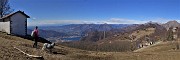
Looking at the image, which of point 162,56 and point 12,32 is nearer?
point 162,56

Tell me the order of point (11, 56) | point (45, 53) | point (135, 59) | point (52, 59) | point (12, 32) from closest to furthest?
1. point (11, 56)
2. point (52, 59)
3. point (45, 53)
4. point (135, 59)
5. point (12, 32)

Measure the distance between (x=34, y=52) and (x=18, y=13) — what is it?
74.9 feet

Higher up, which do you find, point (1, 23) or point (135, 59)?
point (1, 23)

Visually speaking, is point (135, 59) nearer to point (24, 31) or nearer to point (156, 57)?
point (156, 57)

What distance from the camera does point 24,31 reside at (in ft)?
165

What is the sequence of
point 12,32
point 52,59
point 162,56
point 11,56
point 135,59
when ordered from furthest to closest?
point 12,32 < point 162,56 < point 135,59 < point 52,59 < point 11,56

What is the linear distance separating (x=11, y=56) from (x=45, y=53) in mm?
4410

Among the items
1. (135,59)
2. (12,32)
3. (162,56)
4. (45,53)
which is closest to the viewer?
(45,53)

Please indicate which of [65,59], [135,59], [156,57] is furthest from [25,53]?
[156,57]

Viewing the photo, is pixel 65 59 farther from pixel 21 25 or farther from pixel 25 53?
pixel 21 25

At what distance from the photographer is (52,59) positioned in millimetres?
25562

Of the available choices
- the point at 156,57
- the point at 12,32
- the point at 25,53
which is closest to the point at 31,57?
the point at 25,53

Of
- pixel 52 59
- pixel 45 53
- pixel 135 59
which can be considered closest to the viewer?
pixel 52 59

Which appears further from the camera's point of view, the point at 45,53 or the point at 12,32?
the point at 12,32
